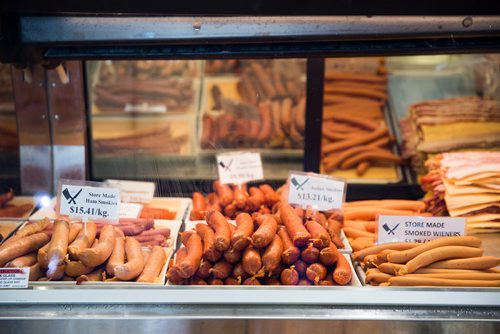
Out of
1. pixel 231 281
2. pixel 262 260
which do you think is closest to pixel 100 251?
pixel 231 281

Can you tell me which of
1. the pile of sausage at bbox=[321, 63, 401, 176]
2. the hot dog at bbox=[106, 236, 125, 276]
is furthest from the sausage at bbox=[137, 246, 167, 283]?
the pile of sausage at bbox=[321, 63, 401, 176]

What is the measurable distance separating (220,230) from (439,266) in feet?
3.32

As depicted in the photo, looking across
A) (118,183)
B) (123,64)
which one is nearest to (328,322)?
(118,183)

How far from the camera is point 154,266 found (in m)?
2.94

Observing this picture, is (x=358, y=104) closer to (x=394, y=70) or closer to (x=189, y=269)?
(x=394, y=70)

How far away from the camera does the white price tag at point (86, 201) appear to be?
3002 millimetres

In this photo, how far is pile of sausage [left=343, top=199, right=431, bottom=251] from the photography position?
11.2ft

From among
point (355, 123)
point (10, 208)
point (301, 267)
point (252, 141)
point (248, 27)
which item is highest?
point (248, 27)

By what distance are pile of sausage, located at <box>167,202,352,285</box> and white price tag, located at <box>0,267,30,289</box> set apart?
0.61m

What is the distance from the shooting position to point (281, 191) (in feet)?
12.6

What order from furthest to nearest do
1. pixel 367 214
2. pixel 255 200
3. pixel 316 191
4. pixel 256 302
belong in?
1. pixel 367 214
2. pixel 255 200
3. pixel 316 191
4. pixel 256 302

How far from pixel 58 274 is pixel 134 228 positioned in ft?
1.87

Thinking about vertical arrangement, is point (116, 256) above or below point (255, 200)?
below

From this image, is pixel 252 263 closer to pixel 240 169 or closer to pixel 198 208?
pixel 198 208
